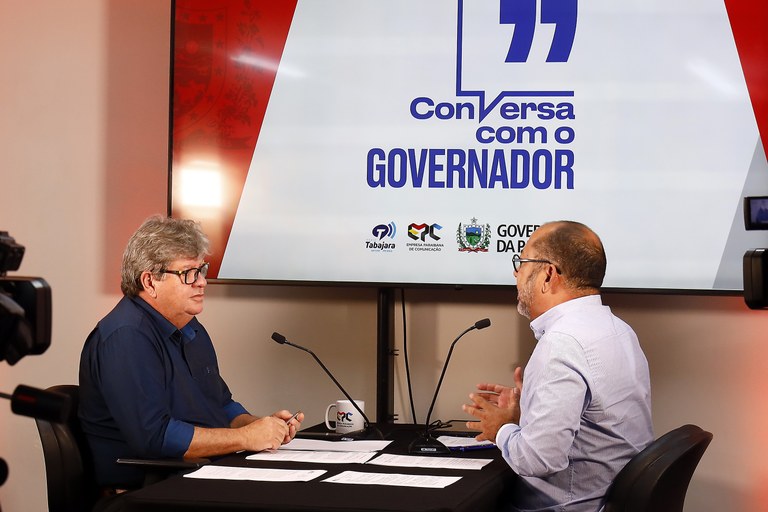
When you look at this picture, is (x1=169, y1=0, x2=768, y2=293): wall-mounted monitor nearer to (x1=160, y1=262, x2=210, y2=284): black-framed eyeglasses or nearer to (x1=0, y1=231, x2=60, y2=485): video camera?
(x1=160, y1=262, x2=210, y2=284): black-framed eyeglasses

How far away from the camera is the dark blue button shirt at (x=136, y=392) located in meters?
2.55

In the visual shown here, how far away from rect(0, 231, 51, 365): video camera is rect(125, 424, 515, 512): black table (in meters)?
0.52

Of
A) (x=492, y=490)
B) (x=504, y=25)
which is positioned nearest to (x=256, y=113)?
(x=504, y=25)

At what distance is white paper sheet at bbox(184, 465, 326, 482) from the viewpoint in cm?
219

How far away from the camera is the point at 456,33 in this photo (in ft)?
10.9

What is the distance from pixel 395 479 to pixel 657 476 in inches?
23.5

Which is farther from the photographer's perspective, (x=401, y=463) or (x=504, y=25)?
(x=504, y=25)

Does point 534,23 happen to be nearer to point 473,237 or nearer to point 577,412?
point 473,237

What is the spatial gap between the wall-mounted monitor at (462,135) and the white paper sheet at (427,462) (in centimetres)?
88

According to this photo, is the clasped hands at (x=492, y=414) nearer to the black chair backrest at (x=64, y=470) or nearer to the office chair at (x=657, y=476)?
the office chair at (x=657, y=476)

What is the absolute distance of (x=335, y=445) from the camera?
9.15 ft

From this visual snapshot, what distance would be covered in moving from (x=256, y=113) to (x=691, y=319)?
1.72 meters

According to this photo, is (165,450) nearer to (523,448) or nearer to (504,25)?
(523,448)

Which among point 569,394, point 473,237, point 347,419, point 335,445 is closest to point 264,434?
point 335,445
